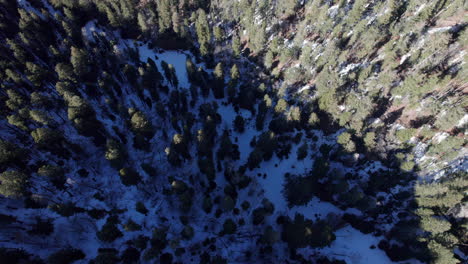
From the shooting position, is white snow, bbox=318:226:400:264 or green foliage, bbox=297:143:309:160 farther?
green foliage, bbox=297:143:309:160

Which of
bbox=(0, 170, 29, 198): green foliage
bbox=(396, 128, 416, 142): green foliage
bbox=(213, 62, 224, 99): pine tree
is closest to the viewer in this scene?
bbox=(0, 170, 29, 198): green foliage

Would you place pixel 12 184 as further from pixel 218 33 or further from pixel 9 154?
pixel 218 33

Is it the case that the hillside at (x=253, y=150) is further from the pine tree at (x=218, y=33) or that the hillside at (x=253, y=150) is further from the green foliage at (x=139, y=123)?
the pine tree at (x=218, y=33)

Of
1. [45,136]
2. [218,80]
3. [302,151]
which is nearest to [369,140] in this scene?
[302,151]

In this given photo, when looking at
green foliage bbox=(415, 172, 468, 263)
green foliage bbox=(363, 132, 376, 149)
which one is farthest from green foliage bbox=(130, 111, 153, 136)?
green foliage bbox=(415, 172, 468, 263)

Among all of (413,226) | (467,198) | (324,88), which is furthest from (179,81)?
(467,198)

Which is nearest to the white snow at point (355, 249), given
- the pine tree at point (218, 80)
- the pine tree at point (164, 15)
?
the pine tree at point (218, 80)

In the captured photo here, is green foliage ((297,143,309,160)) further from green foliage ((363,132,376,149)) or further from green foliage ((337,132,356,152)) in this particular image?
green foliage ((363,132,376,149))

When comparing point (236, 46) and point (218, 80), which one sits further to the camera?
point (236, 46)
